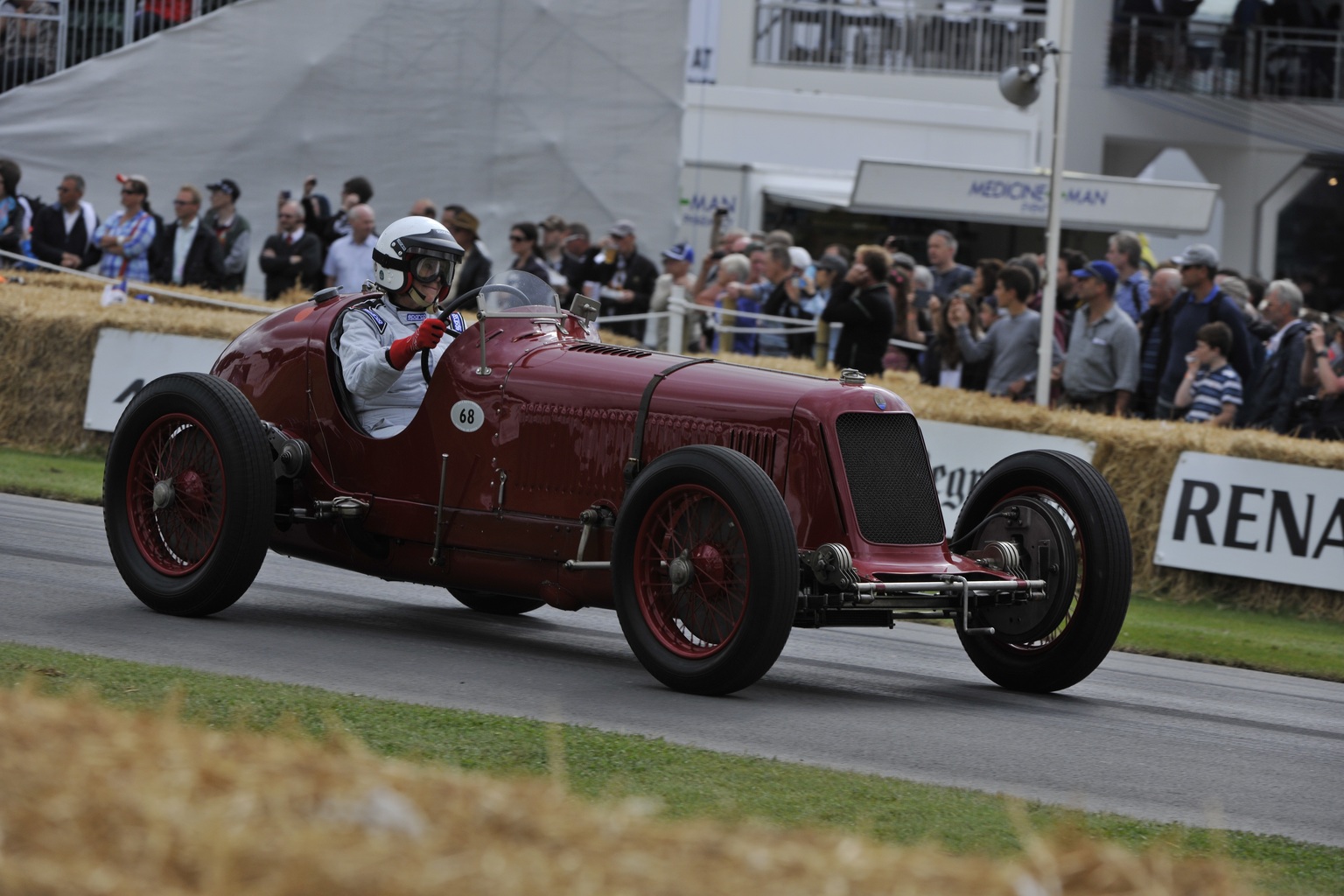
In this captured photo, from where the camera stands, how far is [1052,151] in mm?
13641

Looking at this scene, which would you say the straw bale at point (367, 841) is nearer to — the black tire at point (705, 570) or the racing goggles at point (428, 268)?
the black tire at point (705, 570)

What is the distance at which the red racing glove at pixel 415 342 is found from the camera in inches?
293

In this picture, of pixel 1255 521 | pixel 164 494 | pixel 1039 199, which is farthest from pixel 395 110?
pixel 164 494

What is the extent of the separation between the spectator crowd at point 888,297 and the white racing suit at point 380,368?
4.16 m

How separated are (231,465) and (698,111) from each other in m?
21.6

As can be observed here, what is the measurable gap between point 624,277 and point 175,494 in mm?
9583

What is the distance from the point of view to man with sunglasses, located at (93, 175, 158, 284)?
17594 millimetres

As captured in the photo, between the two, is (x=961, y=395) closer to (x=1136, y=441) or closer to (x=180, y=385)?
(x=1136, y=441)

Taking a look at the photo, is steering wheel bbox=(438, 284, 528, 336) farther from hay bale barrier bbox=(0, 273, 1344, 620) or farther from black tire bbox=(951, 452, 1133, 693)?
hay bale barrier bbox=(0, 273, 1344, 620)

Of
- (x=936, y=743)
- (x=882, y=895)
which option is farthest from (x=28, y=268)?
(x=882, y=895)

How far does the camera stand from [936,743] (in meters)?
6.17

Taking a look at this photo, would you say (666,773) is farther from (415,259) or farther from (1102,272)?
(1102,272)

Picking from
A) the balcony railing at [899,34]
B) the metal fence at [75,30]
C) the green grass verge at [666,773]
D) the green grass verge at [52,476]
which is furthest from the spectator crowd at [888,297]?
the balcony railing at [899,34]

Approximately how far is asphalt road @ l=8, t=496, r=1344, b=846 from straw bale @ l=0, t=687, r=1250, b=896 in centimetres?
292
